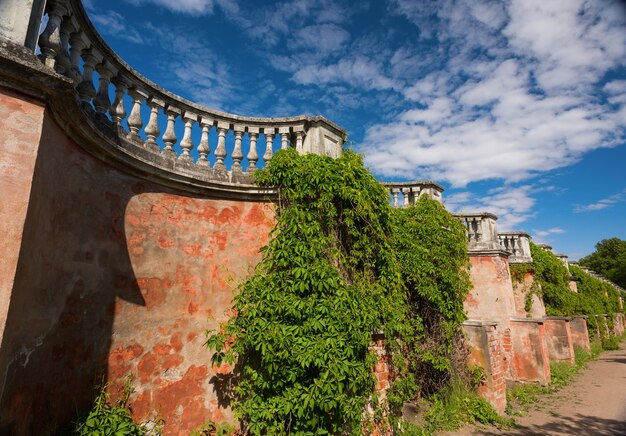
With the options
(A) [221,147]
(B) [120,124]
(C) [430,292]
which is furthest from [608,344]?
(B) [120,124]

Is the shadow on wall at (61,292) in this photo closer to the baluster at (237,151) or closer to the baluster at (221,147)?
the baluster at (221,147)

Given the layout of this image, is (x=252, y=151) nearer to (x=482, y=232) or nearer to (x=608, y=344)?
(x=482, y=232)

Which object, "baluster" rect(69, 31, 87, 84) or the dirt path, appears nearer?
"baluster" rect(69, 31, 87, 84)

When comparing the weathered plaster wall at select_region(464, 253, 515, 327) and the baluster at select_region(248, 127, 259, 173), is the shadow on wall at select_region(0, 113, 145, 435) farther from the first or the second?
the weathered plaster wall at select_region(464, 253, 515, 327)

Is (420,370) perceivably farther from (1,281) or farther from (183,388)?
(1,281)

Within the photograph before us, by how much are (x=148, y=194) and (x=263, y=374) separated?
9.36 feet

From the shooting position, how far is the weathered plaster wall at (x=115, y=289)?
2934mm

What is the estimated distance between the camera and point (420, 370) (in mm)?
7363

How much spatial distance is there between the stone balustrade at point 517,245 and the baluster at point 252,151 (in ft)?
37.1

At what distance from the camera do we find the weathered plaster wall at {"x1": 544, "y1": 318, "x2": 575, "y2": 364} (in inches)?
491

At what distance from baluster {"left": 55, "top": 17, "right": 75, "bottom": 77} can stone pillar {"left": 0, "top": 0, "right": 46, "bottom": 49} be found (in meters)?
0.43

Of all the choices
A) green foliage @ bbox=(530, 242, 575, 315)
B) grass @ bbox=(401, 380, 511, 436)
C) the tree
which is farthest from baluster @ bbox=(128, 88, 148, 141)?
the tree

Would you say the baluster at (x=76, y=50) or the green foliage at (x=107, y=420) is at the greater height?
the baluster at (x=76, y=50)

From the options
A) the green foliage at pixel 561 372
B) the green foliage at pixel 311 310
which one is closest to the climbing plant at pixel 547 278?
the green foliage at pixel 561 372
